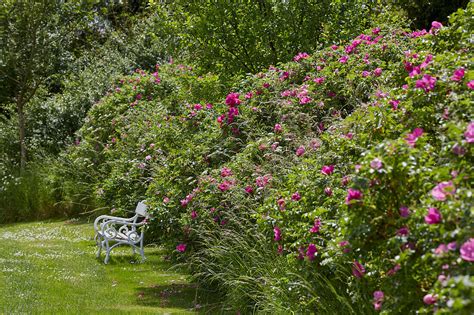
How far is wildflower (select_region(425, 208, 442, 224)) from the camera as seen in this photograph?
3.39 m

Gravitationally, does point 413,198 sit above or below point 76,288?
above

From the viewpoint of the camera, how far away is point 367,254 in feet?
13.9

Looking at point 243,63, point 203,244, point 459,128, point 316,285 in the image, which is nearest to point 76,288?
point 203,244

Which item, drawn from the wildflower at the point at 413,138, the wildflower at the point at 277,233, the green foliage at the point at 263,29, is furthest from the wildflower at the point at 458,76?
the green foliage at the point at 263,29

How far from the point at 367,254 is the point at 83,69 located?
794 inches

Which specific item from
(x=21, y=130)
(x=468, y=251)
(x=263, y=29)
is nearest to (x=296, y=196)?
(x=468, y=251)

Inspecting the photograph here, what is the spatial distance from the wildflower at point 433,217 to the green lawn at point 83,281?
4.48 metres

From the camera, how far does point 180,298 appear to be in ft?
27.3

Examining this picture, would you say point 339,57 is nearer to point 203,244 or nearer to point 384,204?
point 203,244

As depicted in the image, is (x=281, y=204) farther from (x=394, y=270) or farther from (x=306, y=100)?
(x=306, y=100)

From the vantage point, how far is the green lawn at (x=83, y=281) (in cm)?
772

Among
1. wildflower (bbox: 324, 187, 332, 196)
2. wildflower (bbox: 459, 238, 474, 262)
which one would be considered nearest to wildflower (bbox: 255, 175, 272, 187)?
wildflower (bbox: 324, 187, 332, 196)

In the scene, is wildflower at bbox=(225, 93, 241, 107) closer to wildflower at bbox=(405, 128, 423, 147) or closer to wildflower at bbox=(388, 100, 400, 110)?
wildflower at bbox=(388, 100, 400, 110)

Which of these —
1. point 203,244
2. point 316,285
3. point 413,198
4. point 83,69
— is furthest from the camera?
point 83,69
